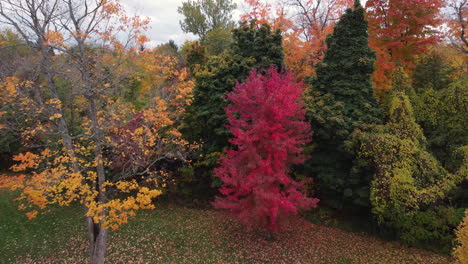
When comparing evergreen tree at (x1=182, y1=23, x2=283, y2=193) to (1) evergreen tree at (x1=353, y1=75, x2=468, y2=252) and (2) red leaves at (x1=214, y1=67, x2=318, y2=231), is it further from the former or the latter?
(1) evergreen tree at (x1=353, y1=75, x2=468, y2=252)

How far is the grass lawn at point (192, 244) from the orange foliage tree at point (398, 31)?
7.69 meters

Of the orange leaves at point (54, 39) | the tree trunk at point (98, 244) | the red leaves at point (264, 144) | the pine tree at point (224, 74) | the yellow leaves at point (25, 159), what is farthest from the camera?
the pine tree at point (224, 74)

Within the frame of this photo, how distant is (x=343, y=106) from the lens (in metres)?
12.3

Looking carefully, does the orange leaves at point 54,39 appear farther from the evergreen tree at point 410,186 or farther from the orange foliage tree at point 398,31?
the orange foliage tree at point 398,31

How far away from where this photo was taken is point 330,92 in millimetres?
13188

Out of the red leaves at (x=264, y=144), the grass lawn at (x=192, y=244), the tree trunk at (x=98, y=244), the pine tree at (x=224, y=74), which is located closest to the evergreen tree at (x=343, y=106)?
the grass lawn at (x=192, y=244)

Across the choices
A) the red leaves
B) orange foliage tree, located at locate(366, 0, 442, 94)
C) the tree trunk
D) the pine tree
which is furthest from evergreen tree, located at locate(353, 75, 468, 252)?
the tree trunk

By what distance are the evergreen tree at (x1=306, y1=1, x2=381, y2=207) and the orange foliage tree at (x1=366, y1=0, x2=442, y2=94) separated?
2424 mm

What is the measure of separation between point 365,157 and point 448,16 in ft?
32.3

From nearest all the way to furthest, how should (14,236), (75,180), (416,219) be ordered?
1. (75,180)
2. (416,219)
3. (14,236)

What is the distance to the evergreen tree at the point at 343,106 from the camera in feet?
39.8

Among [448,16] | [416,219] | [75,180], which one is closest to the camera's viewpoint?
[75,180]

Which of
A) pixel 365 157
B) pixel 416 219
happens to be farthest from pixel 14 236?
pixel 416 219

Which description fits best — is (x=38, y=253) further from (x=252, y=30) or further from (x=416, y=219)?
(x=416, y=219)
